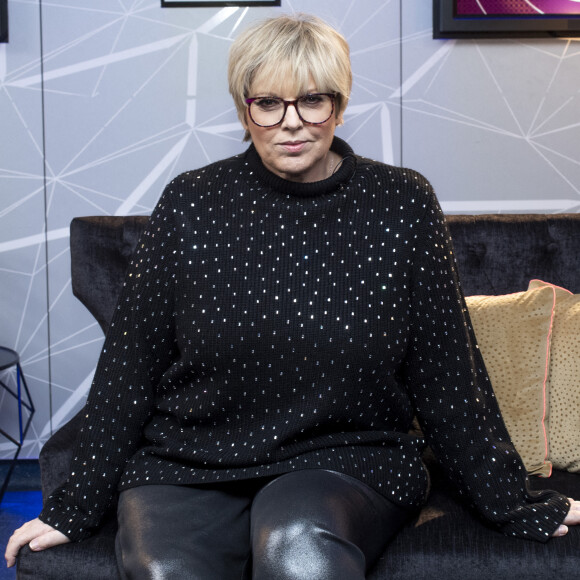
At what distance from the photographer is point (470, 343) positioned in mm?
1463

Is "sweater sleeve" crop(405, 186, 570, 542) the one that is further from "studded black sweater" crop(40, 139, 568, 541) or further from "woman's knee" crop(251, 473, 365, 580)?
"woman's knee" crop(251, 473, 365, 580)

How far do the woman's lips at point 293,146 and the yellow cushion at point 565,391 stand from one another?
749mm

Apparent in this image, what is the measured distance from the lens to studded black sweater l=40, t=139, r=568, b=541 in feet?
4.51

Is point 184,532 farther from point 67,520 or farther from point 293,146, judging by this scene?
point 293,146

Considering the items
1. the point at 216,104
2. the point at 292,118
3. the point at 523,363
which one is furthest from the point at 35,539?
the point at 216,104

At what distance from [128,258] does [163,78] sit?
833 millimetres

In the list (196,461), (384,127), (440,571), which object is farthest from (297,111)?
(384,127)

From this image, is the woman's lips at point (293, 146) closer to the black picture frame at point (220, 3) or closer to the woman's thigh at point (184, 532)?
the woman's thigh at point (184, 532)

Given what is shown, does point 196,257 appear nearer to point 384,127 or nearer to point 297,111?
point 297,111

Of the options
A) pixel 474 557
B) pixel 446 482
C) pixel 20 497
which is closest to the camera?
pixel 474 557

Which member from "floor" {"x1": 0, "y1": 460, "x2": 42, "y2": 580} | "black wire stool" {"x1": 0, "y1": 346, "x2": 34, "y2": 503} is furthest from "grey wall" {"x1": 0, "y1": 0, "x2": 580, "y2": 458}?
"floor" {"x1": 0, "y1": 460, "x2": 42, "y2": 580}

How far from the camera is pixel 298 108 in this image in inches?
55.7

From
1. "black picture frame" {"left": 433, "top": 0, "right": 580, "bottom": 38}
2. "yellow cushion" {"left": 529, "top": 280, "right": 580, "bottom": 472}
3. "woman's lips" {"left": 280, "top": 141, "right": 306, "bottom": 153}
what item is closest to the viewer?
"woman's lips" {"left": 280, "top": 141, "right": 306, "bottom": 153}

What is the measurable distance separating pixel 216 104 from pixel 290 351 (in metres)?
1.34
